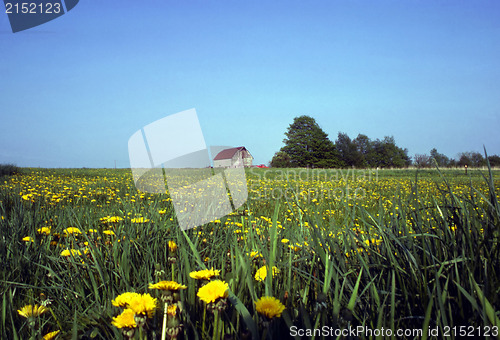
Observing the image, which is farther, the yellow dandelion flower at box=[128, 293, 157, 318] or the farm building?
the farm building

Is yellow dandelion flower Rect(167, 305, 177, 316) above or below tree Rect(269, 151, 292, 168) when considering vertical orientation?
below

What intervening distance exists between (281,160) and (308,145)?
6.40 metres

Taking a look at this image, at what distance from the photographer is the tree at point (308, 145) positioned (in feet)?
202

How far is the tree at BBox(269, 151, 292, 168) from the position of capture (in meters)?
59.8

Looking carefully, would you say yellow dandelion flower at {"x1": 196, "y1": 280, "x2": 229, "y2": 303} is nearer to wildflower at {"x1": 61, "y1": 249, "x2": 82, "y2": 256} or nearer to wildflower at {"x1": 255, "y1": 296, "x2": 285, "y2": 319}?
wildflower at {"x1": 255, "y1": 296, "x2": 285, "y2": 319}

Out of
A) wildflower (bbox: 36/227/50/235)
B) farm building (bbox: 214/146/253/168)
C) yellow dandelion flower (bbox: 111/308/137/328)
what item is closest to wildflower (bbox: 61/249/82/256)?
wildflower (bbox: 36/227/50/235)

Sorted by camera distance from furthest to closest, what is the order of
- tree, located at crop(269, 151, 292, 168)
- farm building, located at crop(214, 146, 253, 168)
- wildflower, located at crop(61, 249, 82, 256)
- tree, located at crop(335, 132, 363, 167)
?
tree, located at crop(335, 132, 363, 167)
tree, located at crop(269, 151, 292, 168)
farm building, located at crop(214, 146, 253, 168)
wildflower, located at crop(61, 249, 82, 256)

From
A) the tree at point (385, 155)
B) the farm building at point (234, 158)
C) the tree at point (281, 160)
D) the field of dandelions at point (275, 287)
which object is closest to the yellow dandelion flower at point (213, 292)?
the field of dandelions at point (275, 287)

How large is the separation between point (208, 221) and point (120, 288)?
1.20 metres

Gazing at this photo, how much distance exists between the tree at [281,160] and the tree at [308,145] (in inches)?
30.8

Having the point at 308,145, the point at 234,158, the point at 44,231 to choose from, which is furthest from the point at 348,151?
the point at 44,231

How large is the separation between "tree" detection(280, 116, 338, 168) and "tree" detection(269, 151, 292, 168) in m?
0.78

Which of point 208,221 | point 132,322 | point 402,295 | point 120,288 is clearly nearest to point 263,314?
point 132,322

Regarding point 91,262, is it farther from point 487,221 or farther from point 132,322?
point 487,221
